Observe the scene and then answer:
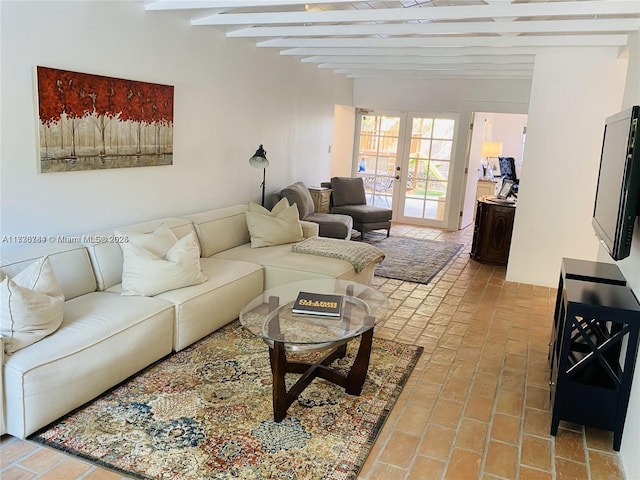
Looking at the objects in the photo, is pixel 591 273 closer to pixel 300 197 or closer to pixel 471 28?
pixel 471 28

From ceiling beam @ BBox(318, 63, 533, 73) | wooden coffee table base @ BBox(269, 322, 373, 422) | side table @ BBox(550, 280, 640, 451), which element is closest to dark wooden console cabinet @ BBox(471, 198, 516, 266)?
ceiling beam @ BBox(318, 63, 533, 73)

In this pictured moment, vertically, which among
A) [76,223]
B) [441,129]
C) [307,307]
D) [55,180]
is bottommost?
[307,307]

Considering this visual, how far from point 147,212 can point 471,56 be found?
3.85 meters

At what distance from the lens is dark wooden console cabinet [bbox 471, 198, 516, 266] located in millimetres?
6035

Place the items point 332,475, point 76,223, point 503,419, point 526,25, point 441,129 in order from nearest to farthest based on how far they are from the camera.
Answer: point 332,475 → point 503,419 → point 76,223 → point 526,25 → point 441,129

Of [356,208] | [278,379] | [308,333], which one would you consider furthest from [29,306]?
[356,208]

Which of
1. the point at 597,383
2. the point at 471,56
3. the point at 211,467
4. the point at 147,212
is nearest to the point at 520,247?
the point at 471,56

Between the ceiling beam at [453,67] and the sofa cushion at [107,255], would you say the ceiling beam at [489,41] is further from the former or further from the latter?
the sofa cushion at [107,255]

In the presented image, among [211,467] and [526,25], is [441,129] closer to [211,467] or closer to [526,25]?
[526,25]

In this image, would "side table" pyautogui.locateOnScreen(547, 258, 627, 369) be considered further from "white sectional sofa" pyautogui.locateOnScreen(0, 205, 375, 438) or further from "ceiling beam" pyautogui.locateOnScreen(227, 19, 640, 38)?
"ceiling beam" pyautogui.locateOnScreen(227, 19, 640, 38)

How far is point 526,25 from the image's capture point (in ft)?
13.0

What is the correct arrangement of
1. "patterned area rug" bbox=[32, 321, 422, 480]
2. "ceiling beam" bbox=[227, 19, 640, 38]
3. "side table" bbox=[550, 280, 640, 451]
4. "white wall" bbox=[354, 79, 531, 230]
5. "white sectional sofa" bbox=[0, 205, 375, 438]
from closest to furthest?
"patterned area rug" bbox=[32, 321, 422, 480] → "white sectional sofa" bbox=[0, 205, 375, 438] → "side table" bbox=[550, 280, 640, 451] → "ceiling beam" bbox=[227, 19, 640, 38] → "white wall" bbox=[354, 79, 531, 230]

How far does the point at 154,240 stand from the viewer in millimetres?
3574

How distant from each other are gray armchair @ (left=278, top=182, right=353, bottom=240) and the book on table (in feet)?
9.61
